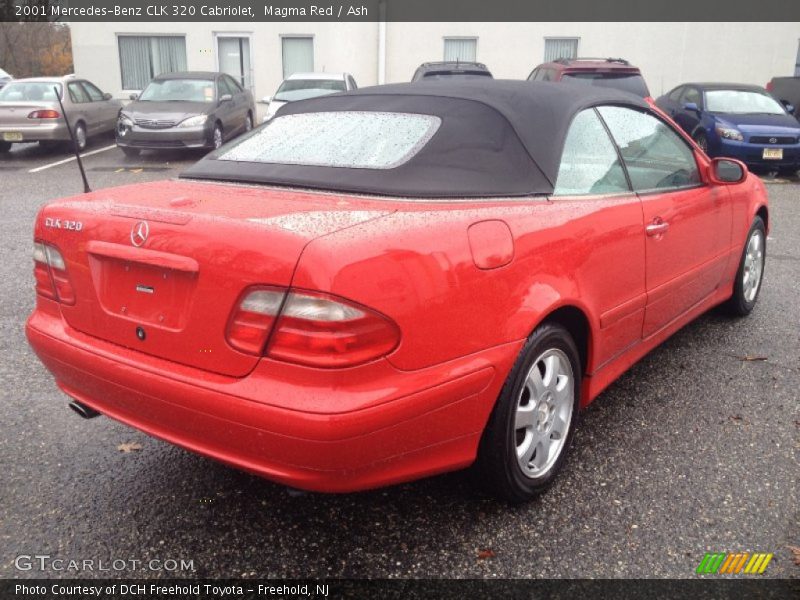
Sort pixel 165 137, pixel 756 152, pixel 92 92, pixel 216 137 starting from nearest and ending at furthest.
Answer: pixel 756 152
pixel 165 137
pixel 216 137
pixel 92 92

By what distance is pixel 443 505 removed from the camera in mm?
2621

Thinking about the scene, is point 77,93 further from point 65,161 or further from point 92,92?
point 65,161

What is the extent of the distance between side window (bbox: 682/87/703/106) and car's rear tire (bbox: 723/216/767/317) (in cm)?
857

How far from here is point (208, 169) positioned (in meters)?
2.98

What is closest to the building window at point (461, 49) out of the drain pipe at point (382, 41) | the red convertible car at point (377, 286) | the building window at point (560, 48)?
the drain pipe at point (382, 41)

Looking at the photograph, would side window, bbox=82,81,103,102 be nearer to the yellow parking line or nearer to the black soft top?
the yellow parking line

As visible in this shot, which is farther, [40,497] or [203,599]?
[40,497]

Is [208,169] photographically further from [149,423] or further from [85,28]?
[85,28]

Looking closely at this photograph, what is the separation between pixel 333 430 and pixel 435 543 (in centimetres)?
75

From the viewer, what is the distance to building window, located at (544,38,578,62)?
1895 cm

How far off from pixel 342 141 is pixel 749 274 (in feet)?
10.1

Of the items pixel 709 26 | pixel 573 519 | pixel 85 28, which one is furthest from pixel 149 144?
pixel 709 26

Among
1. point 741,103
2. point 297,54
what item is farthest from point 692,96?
point 297,54

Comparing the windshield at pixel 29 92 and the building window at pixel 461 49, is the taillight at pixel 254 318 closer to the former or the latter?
the windshield at pixel 29 92
